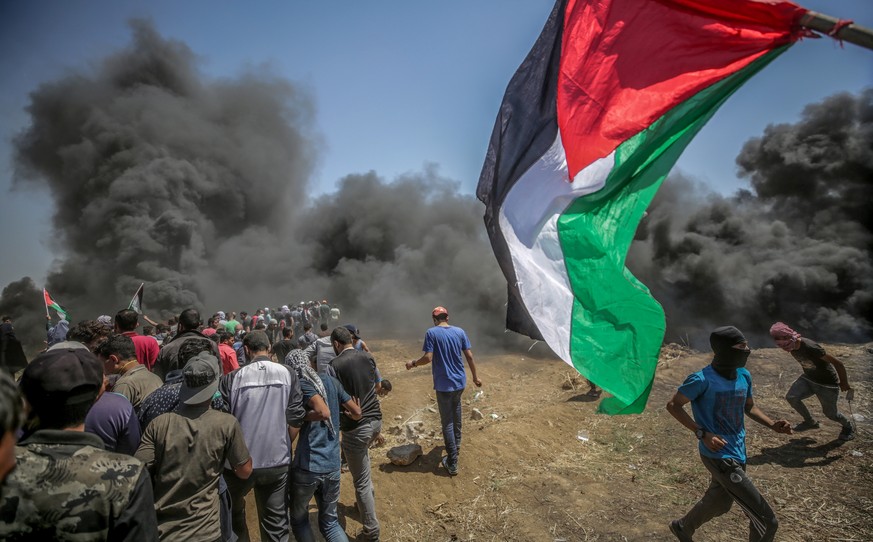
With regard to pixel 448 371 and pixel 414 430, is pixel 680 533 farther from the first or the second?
pixel 414 430

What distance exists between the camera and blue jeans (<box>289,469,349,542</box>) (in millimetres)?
3213

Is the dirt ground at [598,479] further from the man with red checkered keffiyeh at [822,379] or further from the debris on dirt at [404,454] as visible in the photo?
the man with red checkered keffiyeh at [822,379]

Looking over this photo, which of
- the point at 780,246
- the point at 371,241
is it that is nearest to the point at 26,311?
the point at 371,241

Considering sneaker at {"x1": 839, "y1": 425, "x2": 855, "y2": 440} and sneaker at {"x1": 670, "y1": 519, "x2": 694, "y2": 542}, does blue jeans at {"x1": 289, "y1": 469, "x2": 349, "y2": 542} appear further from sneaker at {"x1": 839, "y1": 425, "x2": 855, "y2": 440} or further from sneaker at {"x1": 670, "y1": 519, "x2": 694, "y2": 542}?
Result: sneaker at {"x1": 839, "y1": 425, "x2": 855, "y2": 440}

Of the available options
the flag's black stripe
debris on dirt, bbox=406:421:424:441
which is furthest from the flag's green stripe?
debris on dirt, bbox=406:421:424:441

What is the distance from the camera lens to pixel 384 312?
77.9 ft

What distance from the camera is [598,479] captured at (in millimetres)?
5008

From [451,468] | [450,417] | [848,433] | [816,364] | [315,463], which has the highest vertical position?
[315,463]

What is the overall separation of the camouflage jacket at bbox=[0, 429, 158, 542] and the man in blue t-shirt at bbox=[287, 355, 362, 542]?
1.68 meters

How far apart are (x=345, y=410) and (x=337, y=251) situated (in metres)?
30.0

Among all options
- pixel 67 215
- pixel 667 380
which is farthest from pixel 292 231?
pixel 667 380

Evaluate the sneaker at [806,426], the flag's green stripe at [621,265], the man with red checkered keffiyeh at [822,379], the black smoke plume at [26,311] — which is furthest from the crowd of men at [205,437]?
the black smoke plume at [26,311]

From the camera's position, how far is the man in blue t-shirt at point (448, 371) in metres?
4.96

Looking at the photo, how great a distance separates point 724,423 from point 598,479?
7.57ft
